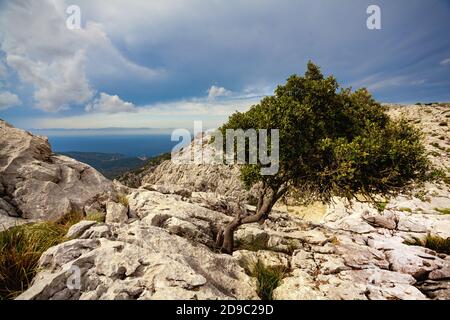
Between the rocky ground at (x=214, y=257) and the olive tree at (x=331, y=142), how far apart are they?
1937 mm

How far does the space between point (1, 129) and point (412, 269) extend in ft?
90.2

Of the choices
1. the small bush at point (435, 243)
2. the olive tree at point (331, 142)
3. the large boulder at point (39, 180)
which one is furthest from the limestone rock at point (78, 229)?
the small bush at point (435, 243)

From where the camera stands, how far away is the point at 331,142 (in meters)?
10.8

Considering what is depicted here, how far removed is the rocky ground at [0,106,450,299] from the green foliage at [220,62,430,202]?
1938mm

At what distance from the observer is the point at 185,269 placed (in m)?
8.50

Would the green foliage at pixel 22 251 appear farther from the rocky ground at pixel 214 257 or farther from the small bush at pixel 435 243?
the small bush at pixel 435 243

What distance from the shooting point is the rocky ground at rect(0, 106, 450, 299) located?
765 cm

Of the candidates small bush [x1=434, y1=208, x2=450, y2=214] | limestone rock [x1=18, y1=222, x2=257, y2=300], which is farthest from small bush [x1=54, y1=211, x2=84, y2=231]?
small bush [x1=434, y1=208, x2=450, y2=214]

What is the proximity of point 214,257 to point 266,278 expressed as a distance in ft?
8.87

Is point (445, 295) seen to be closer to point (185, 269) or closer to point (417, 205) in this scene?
point (185, 269)

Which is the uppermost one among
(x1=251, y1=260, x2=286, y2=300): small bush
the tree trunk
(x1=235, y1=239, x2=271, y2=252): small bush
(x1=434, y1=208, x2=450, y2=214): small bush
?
the tree trunk

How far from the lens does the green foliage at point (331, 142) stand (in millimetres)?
10211

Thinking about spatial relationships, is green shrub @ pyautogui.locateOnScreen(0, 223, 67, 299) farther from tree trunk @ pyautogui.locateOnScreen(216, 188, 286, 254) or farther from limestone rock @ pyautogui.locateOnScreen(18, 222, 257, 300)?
tree trunk @ pyautogui.locateOnScreen(216, 188, 286, 254)
